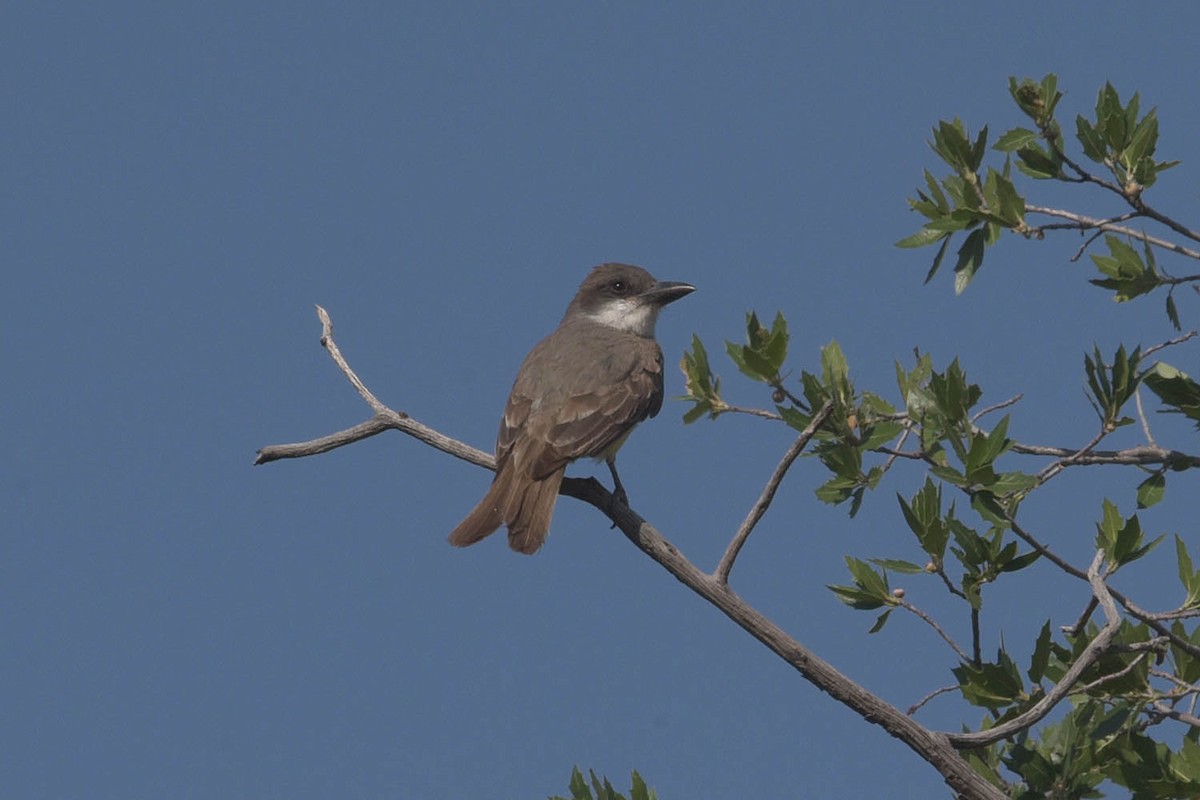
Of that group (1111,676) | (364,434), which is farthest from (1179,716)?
(364,434)

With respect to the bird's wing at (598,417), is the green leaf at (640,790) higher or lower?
lower

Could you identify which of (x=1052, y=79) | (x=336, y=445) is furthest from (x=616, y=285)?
(x=1052, y=79)

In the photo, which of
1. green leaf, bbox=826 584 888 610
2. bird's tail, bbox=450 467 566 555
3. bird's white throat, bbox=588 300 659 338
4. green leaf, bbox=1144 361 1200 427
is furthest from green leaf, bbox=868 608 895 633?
bird's white throat, bbox=588 300 659 338

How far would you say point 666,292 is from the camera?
1083cm

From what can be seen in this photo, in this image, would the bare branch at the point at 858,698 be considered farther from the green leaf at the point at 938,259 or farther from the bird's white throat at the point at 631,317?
the bird's white throat at the point at 631,317

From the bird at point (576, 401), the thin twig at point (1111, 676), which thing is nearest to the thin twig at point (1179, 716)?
the thin twig at point (1111, 676)

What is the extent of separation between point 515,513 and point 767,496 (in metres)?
2.87

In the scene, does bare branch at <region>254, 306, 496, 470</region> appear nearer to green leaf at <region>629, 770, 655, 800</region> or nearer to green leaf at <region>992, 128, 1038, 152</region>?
green leaf at <region>629, 770, 655, 800</region>

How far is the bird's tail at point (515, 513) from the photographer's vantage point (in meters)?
8.09

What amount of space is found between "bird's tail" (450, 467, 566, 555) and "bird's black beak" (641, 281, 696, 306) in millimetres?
2851

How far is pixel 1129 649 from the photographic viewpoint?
5.26 m

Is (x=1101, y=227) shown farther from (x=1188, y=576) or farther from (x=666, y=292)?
(x=666, y=292)

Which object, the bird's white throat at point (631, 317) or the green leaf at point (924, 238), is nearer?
the green leaf at point (924, 238)

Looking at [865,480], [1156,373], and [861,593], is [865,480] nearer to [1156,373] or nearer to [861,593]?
[861,593]
